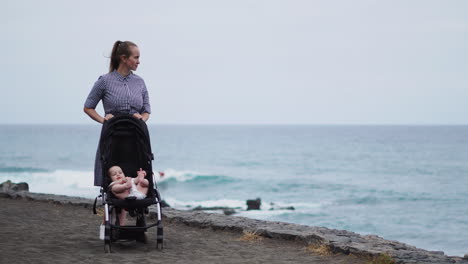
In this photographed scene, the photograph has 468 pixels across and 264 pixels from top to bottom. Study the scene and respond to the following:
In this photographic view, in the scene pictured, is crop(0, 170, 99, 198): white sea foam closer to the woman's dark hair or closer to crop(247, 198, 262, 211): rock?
crop(247, 198, 262, 211): rock

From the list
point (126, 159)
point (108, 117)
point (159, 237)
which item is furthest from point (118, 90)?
point (159, 237)

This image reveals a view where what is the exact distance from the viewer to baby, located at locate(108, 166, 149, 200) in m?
6.21

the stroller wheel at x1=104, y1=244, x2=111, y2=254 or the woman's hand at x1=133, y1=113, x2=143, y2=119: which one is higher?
the woman's hand at x1=133, y1=113, x2=143, y2=119

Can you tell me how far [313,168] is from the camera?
59.5 m

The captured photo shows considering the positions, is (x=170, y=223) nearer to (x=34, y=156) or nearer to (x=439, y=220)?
(x=439, y=220)

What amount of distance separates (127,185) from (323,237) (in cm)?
235

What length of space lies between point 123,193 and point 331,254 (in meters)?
2.30

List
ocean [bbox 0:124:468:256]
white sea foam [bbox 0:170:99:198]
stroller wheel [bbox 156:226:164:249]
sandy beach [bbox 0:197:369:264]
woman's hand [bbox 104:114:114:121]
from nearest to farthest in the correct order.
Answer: sandy beach [bbox 0:197:369:264] < woman's hand [bbox 104:114:114:121] < stroller wheel [bbox 156:226:164:249] < ocean [bbox 0:124:468:256] < white sea foam [bbox 0:170:99:198]

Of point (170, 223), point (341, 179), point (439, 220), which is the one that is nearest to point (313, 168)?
point (341, 179)

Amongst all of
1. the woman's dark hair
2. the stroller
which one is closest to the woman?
the woman's dark hair

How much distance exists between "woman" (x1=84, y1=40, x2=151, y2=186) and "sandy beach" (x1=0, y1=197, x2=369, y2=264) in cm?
83

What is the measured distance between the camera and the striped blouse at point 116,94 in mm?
6578

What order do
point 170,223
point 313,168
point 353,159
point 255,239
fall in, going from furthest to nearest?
1. point 353,159
2. point 313,168
3. point 170,223
4. point 255,239

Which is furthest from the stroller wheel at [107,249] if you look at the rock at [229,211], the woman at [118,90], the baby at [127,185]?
the rock at [229,211]
